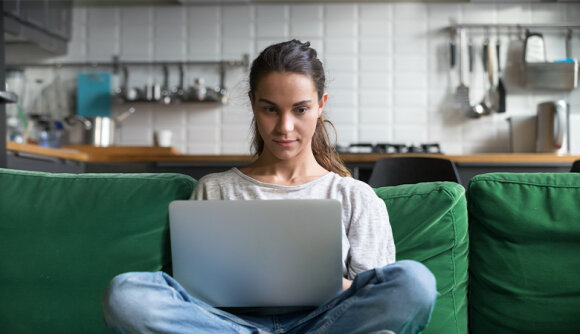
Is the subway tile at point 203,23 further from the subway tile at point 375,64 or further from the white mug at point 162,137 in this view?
the subway tile at point 375,64

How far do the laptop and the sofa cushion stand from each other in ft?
1.05

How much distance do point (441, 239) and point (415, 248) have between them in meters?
0.07

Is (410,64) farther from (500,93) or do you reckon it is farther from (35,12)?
(35,12)

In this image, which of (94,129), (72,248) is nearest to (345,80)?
(94,129)

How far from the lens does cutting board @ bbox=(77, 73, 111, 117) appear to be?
4496 millimetres

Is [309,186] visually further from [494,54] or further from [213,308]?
[494,54]

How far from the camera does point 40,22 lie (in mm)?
4137

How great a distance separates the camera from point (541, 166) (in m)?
3.64

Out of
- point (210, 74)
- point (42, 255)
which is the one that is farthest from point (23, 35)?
point (42, 255)

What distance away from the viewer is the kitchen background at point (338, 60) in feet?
14.5

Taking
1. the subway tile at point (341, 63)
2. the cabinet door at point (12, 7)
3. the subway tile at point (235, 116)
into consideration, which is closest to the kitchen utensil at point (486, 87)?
the subway tile at point (341, 63)

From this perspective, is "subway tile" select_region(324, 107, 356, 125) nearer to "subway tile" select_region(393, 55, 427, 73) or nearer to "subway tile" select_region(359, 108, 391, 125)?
"subway tile" select_region(359, 108, 391, 125)

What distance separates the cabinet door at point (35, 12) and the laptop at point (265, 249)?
127 inches

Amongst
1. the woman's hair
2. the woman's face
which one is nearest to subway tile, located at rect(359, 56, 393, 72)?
the woman's hair
